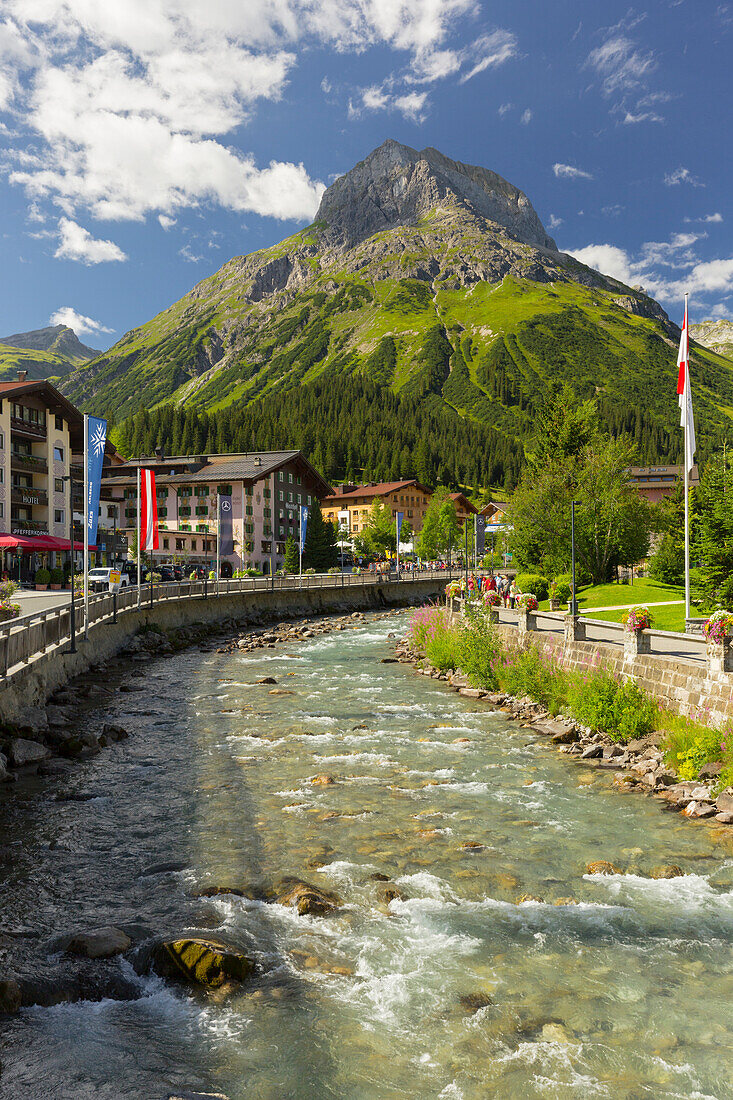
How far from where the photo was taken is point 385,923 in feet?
29.7

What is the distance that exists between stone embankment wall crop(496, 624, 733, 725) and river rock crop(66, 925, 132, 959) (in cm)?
1179

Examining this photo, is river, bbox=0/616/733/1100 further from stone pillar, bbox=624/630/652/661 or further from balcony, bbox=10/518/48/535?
balcony, bbox=10/518/48/535

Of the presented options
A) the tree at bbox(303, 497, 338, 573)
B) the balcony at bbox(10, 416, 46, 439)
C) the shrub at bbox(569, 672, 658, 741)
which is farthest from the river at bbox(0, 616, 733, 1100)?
the tree at bbox(303, 497, 338, 573)

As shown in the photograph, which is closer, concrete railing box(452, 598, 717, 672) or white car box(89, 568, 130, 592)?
concrete railing box(452, 598, 717, 672)

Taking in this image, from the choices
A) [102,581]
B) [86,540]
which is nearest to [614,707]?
[86,540]

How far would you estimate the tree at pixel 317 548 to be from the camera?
101688 mm

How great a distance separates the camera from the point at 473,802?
45.0 feet

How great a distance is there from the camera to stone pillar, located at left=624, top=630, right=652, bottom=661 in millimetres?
18000

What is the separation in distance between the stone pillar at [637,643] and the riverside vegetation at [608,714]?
778 millimetres

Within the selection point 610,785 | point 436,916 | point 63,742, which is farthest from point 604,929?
point 63,742

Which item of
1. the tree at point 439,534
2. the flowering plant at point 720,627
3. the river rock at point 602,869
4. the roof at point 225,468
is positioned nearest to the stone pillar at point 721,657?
the flowering plant at point 720,627

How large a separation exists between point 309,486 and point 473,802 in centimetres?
10361

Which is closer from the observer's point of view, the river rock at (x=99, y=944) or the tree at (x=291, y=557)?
the river rock at (x=99, y=944)

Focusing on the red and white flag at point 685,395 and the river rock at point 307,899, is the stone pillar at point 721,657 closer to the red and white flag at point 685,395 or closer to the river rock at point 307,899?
the river rock at point 307,899
